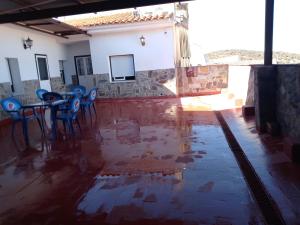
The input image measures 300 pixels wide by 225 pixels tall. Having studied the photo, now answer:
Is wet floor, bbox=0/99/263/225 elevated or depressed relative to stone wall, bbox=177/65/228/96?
depressed

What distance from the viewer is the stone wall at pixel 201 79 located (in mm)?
10477

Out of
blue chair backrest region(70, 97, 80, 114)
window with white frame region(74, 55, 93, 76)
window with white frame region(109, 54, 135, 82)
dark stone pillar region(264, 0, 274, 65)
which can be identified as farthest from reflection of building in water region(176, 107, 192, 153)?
window with white frame region(74, 55, 93, 76)

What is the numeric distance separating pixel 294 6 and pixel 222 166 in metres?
4.04

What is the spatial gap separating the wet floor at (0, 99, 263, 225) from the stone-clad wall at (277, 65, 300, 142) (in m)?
0.96

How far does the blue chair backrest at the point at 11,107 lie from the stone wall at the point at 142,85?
5203 millimetres

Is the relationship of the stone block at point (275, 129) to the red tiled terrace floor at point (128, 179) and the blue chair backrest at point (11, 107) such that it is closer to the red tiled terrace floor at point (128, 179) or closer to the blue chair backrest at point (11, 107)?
the red tiled terrace floor at point (128, 179)

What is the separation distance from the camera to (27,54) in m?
9.00

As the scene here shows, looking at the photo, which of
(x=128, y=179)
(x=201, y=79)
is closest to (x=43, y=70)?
(x=201, y=79)

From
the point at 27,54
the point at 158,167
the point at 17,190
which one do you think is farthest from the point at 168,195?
the point at 27,54

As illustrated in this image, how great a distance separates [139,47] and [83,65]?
9.73ft

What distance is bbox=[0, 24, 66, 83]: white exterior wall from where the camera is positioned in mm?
7844

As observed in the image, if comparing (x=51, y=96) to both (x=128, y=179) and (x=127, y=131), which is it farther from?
(x=128, y=179)

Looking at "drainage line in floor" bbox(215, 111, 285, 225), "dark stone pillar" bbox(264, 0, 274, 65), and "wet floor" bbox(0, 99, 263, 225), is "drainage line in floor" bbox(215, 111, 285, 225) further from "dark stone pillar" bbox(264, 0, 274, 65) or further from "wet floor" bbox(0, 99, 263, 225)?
"dark stone pillar" bbox(264, 0, 274, 65)

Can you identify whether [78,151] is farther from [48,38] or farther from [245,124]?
[48,38]
